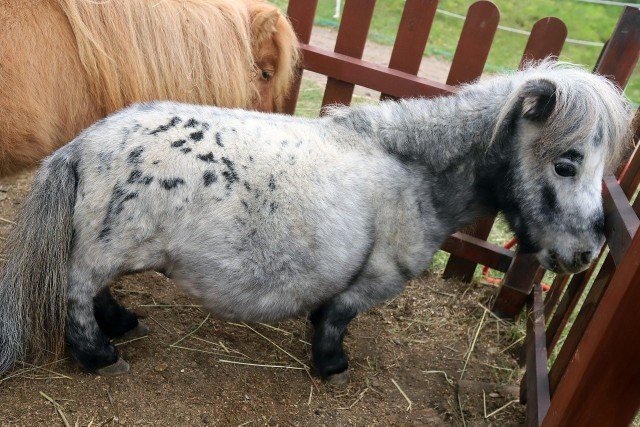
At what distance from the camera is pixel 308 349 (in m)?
3.26

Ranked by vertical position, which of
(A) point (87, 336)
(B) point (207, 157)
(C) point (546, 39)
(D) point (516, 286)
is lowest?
(A) point (87, 336)

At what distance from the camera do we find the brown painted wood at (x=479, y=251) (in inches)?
152

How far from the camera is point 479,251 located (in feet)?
12.9

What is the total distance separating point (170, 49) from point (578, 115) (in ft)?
7.37

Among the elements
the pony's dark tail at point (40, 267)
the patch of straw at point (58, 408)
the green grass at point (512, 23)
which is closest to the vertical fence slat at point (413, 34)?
the pony's dark tail at point (40, 267)

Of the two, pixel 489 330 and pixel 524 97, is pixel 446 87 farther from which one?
pixel 489 330

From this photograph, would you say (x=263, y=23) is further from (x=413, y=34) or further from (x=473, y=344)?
(x=473, y=344)

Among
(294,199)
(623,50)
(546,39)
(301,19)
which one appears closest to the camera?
(294,199)

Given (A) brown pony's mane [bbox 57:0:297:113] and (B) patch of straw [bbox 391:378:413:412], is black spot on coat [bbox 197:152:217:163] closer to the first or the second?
(A) brown pony's mane [bbox 57:0:297:113]

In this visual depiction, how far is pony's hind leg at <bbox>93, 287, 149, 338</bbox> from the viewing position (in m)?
2.85

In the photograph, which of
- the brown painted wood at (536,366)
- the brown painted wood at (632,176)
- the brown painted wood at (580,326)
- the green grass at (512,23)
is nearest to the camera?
the brown painted wood at (580,326)

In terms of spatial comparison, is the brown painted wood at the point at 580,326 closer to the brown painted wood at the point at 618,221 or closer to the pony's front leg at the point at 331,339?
the brown painted wood at the point at 618,221

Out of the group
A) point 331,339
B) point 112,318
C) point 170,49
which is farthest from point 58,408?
point 170,49

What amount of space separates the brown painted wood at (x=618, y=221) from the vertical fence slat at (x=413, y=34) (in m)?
1.61
